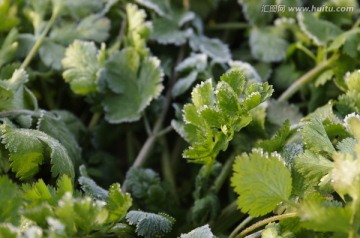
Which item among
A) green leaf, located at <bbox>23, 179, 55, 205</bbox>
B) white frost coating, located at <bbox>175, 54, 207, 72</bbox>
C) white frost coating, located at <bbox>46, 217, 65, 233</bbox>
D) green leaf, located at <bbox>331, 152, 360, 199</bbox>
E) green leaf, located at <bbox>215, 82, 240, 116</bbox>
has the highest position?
green leaf, located at <bbox>215, 82, 240, 116</bbox>

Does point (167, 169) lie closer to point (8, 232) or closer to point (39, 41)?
point (39, 41)

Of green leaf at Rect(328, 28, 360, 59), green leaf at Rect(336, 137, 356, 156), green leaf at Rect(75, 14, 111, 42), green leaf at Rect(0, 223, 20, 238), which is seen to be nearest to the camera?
green leaf at Rect(0, 223, 20, 238)

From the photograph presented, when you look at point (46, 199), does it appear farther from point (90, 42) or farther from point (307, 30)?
point (307, 30)

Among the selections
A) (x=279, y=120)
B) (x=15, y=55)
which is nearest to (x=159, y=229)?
(x=279, y=120)

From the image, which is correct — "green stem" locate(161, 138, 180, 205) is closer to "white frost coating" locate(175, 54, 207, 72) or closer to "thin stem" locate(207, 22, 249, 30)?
"white frost coating" locate(175, 54, 207, 72)

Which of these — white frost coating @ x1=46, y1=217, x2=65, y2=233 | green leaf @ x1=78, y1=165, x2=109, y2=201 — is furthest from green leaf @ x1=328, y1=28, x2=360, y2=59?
white frost coating @ x1=46, y1=217, x2=65, y2=233

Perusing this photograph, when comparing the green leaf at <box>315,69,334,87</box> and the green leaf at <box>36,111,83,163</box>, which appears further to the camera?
the green leaf at <box>315,69,334,87</box>

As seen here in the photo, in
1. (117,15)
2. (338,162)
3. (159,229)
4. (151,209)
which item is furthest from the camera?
(117,15)

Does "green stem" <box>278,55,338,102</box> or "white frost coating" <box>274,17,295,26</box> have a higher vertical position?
"white frost coating" <box>274,17,295,26</box>
